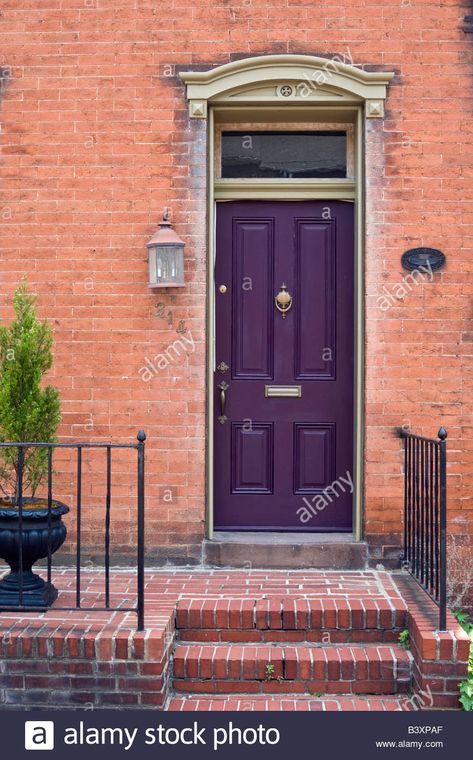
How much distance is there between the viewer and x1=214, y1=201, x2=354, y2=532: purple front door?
18.9 ft

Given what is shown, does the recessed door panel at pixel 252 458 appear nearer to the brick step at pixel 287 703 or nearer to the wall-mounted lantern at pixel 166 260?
the wall-mounted lantern at pixel 166 260

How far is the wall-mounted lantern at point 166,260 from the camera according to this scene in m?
5.38

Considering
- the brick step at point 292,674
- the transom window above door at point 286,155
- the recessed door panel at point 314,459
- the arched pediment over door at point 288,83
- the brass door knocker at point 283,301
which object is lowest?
the brick step at point 292,674

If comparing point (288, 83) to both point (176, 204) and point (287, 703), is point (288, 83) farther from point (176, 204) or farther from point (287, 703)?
point (287, 703)

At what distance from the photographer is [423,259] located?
545 cm

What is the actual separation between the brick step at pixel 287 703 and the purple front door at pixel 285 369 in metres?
1.51

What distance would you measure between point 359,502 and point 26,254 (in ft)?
9.14

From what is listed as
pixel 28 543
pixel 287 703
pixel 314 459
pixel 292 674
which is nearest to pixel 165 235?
pixel 314 459

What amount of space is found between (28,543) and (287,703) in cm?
159

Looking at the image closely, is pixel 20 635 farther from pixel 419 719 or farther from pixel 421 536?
pixel 421 536

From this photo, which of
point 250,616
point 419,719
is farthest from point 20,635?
point 419,719

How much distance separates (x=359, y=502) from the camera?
5523mm

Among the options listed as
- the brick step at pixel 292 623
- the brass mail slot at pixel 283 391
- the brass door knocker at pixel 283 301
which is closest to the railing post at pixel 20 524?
the brick step at pixel 292 623

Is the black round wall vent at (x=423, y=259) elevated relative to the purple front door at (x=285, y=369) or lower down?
elevated
